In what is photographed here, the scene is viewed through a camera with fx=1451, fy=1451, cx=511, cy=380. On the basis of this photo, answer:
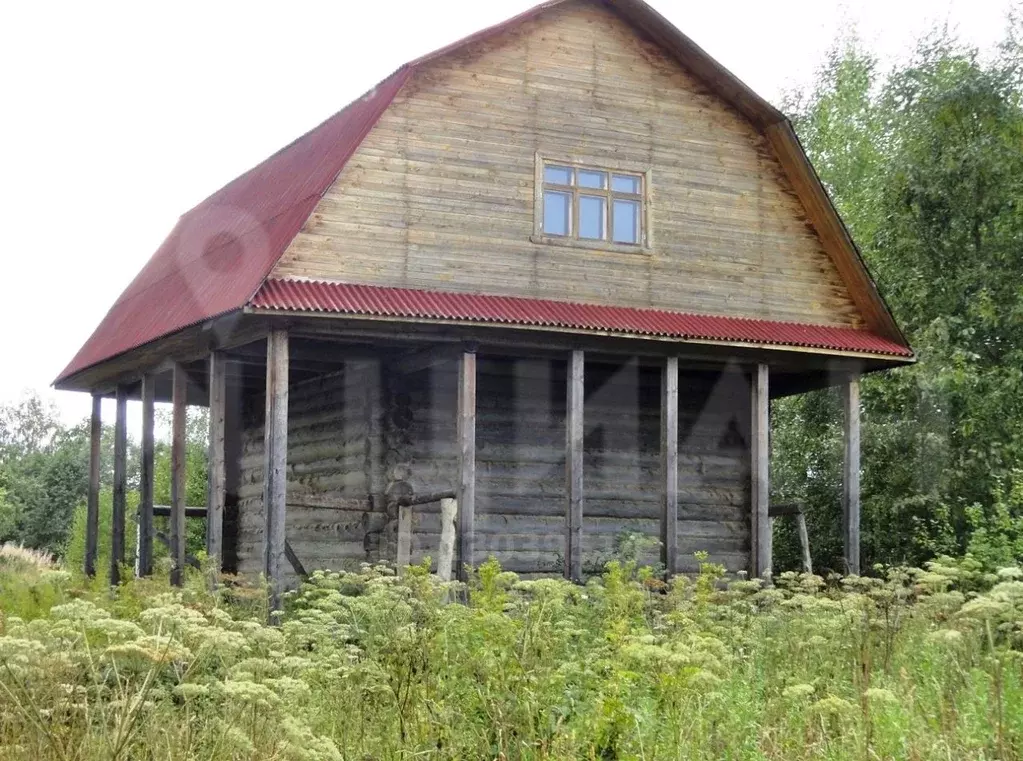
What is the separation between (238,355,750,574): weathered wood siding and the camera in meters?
19.2

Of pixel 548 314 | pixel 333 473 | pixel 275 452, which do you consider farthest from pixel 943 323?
pixel 275 452

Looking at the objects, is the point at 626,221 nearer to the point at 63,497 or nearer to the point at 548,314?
the point at 548,314

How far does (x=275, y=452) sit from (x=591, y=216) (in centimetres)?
545

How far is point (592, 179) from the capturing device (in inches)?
748

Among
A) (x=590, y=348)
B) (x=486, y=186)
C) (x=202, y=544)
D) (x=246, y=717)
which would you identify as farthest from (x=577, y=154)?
(x=202, y=544)

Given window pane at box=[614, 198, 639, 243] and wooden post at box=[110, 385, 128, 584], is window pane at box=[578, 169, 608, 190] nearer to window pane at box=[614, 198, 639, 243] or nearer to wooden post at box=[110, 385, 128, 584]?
window pane at box=[614, 198, 639, 243]

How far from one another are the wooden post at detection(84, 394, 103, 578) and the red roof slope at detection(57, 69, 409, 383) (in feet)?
3.03

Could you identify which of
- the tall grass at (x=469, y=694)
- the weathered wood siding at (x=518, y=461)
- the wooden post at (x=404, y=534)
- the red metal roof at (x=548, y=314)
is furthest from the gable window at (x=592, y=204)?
the tall grass at (x=469, y=694)

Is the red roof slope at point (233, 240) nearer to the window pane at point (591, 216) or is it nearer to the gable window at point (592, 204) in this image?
the gable window at point (592, 204)

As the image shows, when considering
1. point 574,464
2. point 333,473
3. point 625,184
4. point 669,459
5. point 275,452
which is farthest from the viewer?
point 333,473

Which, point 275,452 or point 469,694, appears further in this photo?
point 275,452

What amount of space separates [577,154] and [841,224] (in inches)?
145

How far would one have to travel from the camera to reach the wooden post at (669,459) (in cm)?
1819

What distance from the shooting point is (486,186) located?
59.6 feet
